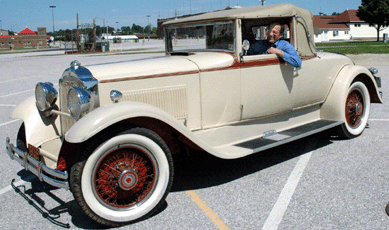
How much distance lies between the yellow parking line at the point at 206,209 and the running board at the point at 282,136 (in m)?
0.66

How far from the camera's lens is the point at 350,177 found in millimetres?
3570

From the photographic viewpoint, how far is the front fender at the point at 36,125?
3.52 metres

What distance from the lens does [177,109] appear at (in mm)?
3379

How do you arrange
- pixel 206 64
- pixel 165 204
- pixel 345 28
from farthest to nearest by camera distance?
pixel 345 28 < pixel 206 64 < pixel 165 204

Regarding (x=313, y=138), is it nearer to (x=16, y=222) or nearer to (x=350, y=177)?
→ (x=350, y=177)

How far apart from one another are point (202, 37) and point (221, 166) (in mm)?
1458

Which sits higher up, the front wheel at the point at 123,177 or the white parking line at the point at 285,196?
the front wheel at the point at 123,177

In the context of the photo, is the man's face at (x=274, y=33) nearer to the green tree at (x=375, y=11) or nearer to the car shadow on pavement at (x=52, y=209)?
the car shadow on pavement at (x=52, y=209)

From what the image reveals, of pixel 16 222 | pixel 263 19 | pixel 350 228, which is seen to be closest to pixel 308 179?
pixel 350 228

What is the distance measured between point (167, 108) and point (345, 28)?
81.7m

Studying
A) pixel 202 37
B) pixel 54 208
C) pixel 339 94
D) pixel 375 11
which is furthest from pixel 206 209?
pixel 375 11

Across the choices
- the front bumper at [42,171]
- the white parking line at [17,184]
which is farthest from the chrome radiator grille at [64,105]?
the white parking line at [17,184]

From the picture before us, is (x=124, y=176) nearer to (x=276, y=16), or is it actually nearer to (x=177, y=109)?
(x=177, y=109)

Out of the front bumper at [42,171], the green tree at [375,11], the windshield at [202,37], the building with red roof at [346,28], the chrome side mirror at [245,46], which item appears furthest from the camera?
the building with red roof at [346,28]
